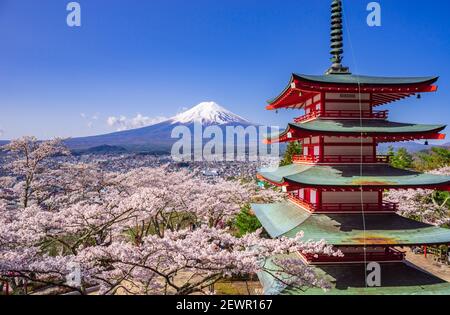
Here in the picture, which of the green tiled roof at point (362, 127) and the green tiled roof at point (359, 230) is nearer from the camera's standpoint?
the green tiled roof at point (359, 230)

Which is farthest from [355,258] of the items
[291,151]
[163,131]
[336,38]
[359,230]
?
[163,131]

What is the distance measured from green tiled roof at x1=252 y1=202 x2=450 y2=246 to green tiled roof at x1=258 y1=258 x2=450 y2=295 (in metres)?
1.20

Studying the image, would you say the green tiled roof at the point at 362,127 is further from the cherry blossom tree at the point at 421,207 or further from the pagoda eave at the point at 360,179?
the cherry blossom tree at the point at 421,207

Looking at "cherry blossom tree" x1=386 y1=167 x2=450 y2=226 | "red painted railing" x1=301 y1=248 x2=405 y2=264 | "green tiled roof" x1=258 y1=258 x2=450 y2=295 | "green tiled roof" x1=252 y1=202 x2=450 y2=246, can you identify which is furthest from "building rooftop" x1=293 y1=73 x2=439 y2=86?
"cherry blossom tree" x1=386 y1=167 x2=450 y2=226

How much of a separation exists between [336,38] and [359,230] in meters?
7.10

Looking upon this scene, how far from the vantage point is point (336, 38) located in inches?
459

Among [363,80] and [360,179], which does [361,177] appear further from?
[363,80]

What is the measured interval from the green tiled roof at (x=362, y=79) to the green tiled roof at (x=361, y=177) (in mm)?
2698

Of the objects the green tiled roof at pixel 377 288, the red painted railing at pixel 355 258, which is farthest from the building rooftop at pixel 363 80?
the green tiled roof at pixel 377 288

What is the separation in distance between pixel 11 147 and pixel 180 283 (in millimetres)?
10803

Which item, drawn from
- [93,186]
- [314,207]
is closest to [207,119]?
[93,186]

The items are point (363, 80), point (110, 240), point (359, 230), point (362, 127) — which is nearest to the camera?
point (359, 230)

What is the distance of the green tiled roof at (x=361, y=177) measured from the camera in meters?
8.97

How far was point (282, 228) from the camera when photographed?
982cm
